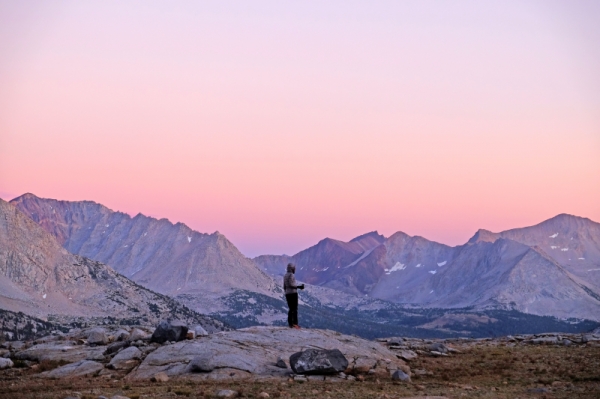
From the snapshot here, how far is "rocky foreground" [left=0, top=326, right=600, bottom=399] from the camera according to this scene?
130ft

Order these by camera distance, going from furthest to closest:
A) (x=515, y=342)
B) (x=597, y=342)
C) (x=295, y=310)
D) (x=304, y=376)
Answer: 1. (x=515, y=342)
2. (x=597, y=342)
3. (x=295, y=310)
4. (x=304, y=376)

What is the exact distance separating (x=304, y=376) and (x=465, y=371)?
37.3 feet

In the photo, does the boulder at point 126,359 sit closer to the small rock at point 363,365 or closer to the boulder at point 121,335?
the boulder at point 121,335

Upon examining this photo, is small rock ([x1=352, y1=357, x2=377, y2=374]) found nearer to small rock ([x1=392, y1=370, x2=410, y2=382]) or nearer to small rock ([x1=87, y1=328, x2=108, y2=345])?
small rock ([x1=392, y1=370, x2=410, y2=382])

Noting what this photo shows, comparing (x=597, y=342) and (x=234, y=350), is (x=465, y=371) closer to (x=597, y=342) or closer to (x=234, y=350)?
(x=234, y=350)

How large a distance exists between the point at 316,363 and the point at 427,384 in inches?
251

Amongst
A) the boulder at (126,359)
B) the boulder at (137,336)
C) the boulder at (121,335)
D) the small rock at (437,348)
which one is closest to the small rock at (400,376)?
the small rock at (437,348)

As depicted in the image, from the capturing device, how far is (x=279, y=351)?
49688mm

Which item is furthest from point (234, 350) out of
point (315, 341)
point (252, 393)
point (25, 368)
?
point (25, 368)

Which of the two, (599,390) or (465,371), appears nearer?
(599,390)

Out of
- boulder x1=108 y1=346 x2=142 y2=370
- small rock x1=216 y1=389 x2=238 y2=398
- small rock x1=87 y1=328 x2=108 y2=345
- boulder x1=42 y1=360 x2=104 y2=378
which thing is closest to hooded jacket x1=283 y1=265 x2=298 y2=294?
boulder x1=108 y1=346 x2=142 y2=370

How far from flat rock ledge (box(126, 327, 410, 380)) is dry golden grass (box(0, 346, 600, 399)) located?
196 cm

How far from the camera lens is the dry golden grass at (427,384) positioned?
38.1m

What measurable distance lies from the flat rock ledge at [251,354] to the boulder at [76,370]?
10.4 feet
